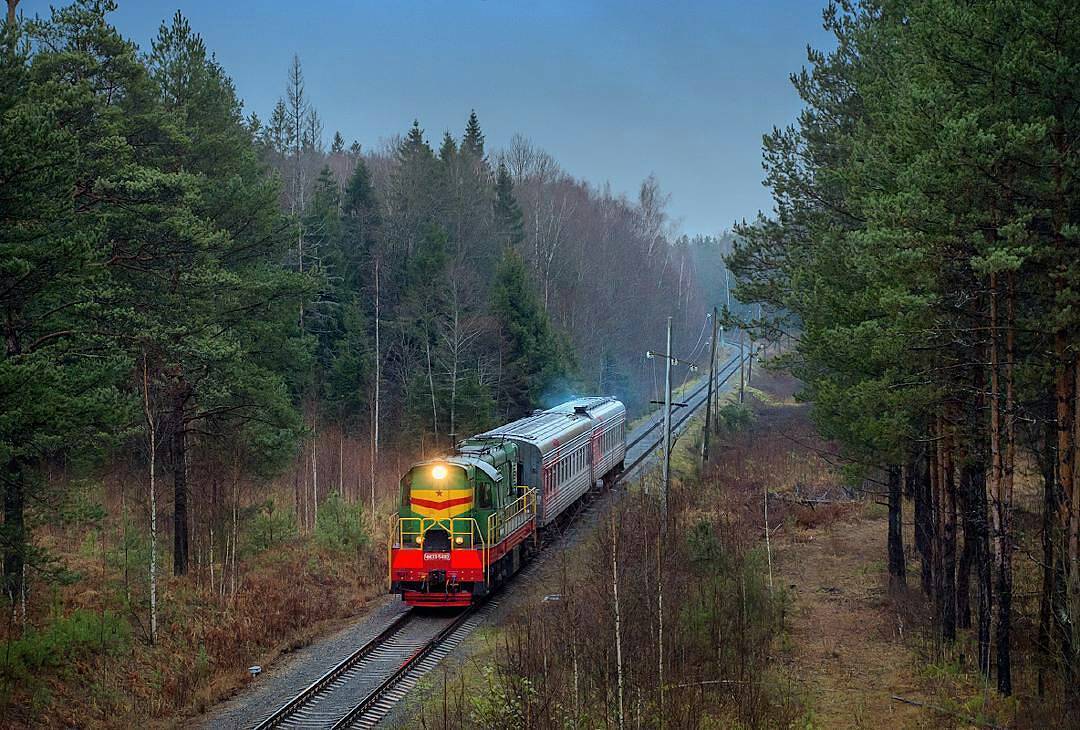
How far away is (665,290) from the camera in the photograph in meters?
90.8

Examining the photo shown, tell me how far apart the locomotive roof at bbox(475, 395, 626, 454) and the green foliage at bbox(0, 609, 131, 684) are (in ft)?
34.7

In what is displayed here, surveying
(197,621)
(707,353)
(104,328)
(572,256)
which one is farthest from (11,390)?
(707,353)

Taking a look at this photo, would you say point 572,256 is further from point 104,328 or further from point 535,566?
point 104,328

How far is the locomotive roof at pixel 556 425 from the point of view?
82.6 ft

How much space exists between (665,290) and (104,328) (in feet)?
249

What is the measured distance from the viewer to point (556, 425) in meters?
28.4

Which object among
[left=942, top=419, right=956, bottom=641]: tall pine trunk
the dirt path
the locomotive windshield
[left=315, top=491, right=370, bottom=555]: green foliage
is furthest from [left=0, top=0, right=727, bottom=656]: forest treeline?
[left=942, top=419, right=956, bottom=641]: tall pine trunk

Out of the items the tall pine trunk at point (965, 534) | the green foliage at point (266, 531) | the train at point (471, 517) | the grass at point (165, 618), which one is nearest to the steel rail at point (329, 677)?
the train at point (471, 517)

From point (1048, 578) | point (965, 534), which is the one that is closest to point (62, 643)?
point (965, 534)

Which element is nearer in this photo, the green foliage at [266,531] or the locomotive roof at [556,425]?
the green foliage at [266,531]

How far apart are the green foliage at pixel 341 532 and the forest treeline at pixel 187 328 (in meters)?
0.77

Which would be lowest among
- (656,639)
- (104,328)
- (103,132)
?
(656,639)

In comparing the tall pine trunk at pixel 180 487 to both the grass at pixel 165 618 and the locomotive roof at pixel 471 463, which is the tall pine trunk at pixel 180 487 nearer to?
the grass at pixel 165 618

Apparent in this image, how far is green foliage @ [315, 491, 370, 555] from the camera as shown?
25.3 m
